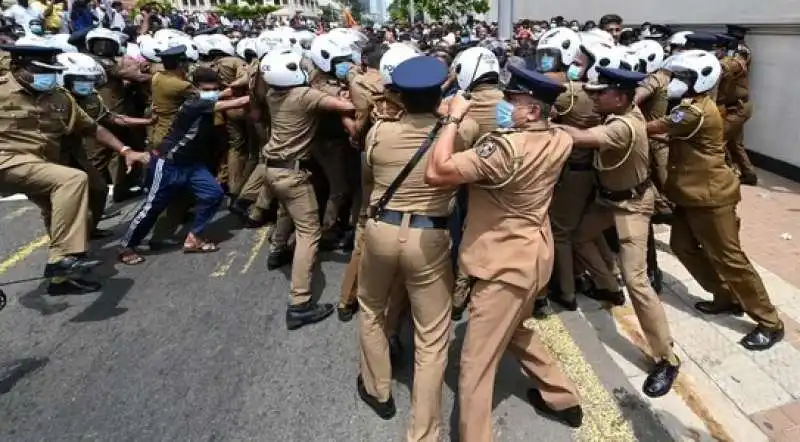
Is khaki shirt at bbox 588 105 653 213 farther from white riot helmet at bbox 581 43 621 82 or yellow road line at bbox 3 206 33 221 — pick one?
yellow road line at bbox 3 206 33 221

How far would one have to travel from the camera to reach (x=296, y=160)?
4594 mm

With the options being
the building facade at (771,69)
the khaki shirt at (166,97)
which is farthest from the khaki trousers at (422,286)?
the building facade at (771,69)

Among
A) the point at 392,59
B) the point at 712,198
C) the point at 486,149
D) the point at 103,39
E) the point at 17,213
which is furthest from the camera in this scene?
the point at 103,39

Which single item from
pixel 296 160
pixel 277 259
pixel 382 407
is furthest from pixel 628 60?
pixel 382 407

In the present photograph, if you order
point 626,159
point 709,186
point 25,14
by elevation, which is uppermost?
point 25,14

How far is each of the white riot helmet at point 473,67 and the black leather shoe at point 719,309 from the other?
2389 millimetres

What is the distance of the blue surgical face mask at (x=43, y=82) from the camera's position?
4551mm

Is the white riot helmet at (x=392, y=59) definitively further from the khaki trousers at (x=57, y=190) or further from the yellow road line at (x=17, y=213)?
the yellow road line at (x=17, y=213)

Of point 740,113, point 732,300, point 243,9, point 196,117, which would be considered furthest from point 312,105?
point 243,9

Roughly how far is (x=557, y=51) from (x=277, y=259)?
3.20 m

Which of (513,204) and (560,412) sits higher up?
(513,204)

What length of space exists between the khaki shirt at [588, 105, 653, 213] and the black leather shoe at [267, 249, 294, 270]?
2.97 m

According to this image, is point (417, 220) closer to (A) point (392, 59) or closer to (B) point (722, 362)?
(A) point (392, 59)

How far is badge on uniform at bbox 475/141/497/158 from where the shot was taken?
258 centimetres
